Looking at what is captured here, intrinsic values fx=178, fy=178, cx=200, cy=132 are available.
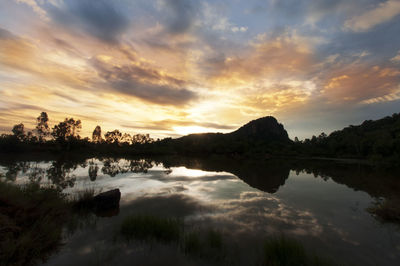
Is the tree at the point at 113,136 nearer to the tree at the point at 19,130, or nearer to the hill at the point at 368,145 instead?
the tree at the point at 19,130

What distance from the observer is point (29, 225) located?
7340mm

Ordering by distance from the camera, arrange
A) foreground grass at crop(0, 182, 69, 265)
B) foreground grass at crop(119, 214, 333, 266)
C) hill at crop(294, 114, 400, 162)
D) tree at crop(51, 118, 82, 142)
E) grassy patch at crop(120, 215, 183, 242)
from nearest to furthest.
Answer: foreground grass at crop(0, 182, 69, 265)
foreground grass at crop(119, 214, 333, 266)
grassy patch at crop(120, 215, 183, 242)
hill at crop(294, 114, 400, 162)
tree at crop(51, 118, 82, 142)

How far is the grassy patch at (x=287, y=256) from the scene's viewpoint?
237 inches

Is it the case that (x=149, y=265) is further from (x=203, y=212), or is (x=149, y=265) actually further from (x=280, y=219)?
(x=280, y=219)

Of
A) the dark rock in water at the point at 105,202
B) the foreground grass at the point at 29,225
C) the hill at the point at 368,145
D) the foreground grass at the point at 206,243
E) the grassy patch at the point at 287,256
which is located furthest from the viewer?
the hill at the point at 368,145

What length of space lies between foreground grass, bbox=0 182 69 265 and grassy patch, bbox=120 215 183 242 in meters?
2.55

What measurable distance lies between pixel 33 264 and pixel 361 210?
18639 millimetres

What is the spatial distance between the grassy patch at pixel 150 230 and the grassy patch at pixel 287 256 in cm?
371

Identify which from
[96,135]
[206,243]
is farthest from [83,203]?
[96,135]

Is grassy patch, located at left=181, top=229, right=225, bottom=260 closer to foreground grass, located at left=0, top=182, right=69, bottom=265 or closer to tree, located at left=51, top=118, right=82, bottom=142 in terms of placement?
foreground grass, located at left=0, top=182, right=69, bottom=265

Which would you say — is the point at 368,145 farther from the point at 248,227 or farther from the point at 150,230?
the point at 150,230

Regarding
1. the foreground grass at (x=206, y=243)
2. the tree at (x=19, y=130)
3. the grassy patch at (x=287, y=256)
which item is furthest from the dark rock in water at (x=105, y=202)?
the tree at (x=19, y=130)

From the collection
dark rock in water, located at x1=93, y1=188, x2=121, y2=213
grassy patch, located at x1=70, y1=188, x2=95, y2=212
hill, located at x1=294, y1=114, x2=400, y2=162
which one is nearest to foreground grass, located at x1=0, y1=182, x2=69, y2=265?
grassy patch, located at x1=70, y1=188, x2=95, y2=212

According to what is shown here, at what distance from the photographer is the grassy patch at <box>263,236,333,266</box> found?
19.7 feet
